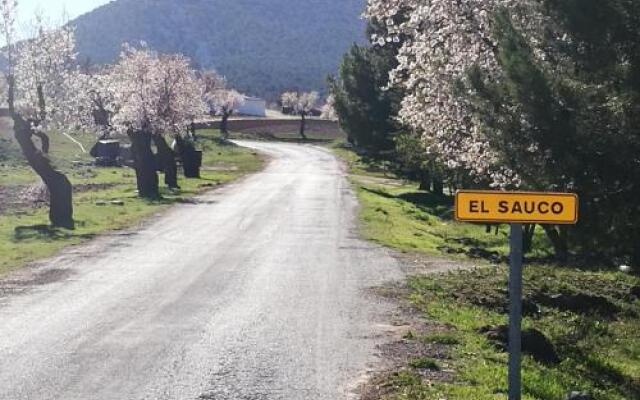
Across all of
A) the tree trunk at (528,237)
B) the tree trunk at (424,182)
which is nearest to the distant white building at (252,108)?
the tree trunk at (424,182)

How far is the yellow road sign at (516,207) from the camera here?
586cm

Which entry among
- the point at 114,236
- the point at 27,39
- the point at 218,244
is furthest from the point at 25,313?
the point at 27,39

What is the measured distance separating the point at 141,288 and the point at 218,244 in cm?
680

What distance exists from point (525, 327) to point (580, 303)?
306cm

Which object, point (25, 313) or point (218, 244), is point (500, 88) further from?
point (218, 244)

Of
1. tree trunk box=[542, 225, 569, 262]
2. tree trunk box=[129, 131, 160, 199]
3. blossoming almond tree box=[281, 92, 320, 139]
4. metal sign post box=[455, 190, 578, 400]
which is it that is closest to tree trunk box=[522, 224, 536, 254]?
tree trunk box=[542, 225, 569, 262]

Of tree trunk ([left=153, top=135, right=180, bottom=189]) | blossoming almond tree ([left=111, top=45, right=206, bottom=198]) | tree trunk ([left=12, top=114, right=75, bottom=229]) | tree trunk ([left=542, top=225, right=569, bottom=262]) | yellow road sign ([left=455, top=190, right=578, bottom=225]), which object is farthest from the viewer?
tree trunk ([left=153, top=135, right=180, bottom=189])

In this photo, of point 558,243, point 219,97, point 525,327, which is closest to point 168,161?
point 558,243

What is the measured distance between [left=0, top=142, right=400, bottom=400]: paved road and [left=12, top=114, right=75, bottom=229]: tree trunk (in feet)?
10.7

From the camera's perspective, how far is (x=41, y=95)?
30859 mm

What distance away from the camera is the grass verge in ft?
30.2

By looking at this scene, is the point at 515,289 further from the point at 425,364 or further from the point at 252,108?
the point at 252,108

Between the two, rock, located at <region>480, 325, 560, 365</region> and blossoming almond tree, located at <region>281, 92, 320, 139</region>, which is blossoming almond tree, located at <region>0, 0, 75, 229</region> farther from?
blossoming almond tree, located at <region>281, 92, 320, 139</region>

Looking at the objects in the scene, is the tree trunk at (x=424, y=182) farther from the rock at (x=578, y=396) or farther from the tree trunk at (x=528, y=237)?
the rock at (x=578, y=396)
